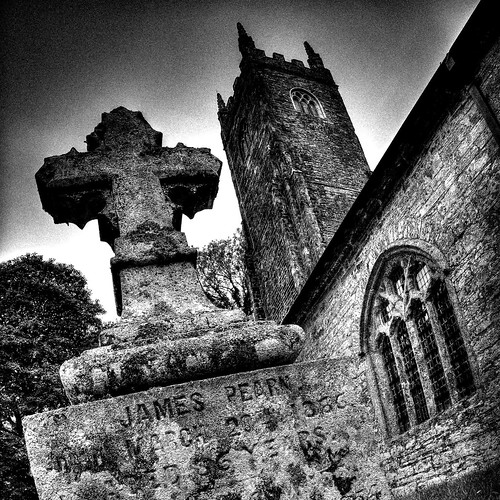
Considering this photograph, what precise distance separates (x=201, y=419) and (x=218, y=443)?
118 millimetres

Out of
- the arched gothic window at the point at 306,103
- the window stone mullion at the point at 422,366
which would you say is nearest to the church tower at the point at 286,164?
the arched gothic window at the point at 306,103

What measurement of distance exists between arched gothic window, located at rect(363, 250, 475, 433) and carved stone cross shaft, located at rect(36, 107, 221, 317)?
5.88 meters

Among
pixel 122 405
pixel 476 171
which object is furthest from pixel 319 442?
pixel 476 171

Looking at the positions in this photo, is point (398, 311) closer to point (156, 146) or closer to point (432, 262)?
point (432, 262)

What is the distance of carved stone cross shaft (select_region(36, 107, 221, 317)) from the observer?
2658 mm

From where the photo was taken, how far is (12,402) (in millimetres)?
13000

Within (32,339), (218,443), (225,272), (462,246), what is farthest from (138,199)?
(225,272)

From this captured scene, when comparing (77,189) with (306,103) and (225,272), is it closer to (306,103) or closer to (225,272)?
(306,103)

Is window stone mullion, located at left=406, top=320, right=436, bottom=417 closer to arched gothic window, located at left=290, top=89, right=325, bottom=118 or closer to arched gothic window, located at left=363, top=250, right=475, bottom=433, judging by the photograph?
arched gothic window, located at left=363, top=250, right=475, bottom=433

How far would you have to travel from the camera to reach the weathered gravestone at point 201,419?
6.17ft

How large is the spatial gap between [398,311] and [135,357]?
813 centimetres

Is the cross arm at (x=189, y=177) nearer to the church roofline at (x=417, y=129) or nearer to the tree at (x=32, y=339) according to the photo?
the church roofline at (x=417, y=129)

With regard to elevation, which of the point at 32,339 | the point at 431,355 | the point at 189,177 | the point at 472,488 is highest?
the point at 32,339

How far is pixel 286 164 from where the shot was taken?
18.6m
